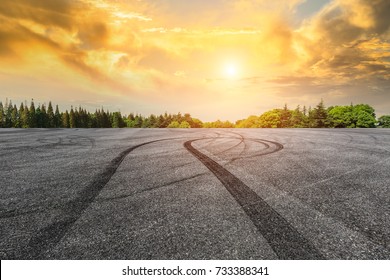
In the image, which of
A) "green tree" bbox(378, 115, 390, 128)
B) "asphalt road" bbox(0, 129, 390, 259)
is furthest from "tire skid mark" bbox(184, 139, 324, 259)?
"green tree" bbox(378, 115, 390, 128)

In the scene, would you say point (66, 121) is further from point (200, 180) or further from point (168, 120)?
point (200, 180)

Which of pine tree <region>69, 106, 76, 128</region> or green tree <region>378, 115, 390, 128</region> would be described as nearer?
green tree <region>378, 115, 390, 128</region>

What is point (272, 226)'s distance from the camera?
153 inches

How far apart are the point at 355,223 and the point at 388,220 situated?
0.67m

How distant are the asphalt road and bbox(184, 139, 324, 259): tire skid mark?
17mm

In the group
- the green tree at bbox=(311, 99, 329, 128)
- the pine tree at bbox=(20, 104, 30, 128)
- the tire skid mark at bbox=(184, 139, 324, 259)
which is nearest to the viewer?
the tire skid mark at bbox=(184, 139, 324, 259)

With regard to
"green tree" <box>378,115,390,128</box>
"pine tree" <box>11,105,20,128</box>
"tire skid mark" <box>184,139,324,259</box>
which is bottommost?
"tire skid mark" <box>184,139,324,259</box>

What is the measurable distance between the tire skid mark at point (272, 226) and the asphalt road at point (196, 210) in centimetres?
2

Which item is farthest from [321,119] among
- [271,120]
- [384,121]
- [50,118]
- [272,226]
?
[50,118]

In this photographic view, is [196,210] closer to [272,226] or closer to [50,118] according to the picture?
[272,226]

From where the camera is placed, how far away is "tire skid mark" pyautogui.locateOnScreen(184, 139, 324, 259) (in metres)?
3.26

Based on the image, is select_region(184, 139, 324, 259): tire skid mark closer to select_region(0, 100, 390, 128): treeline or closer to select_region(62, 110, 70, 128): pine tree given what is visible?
select_region(0, 100, 390, 128): treeline

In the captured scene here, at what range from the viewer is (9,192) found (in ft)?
18.3
